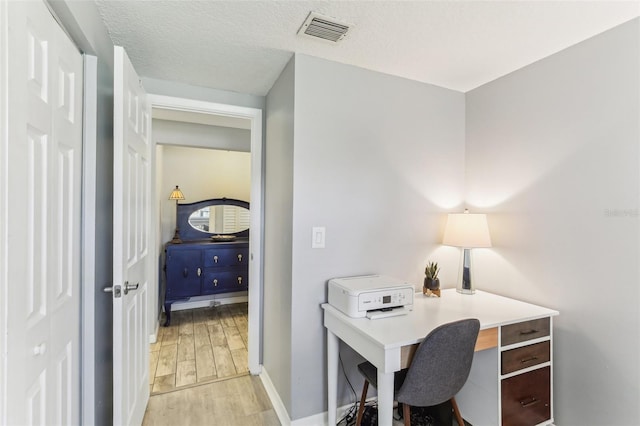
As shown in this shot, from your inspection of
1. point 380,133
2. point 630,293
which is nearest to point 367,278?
point 380,133

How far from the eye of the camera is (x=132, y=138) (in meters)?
1.60

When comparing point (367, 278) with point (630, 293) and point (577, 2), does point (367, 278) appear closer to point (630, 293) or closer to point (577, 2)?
point (630, 293)

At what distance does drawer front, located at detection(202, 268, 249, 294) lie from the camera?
3736mm

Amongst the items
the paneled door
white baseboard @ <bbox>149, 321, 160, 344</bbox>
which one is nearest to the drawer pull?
the paneled door

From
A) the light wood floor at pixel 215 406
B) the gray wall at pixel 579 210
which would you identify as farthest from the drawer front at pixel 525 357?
the light wood floor at pixel 215 406

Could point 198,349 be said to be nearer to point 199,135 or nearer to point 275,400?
point 275,400

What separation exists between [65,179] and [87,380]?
0.86 metres

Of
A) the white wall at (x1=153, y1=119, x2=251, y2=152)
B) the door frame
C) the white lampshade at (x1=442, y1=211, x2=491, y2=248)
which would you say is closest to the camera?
the white lampshade at (x1=442, y1=211, x2=491, y2=248)

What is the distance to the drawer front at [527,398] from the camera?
5.32 ft

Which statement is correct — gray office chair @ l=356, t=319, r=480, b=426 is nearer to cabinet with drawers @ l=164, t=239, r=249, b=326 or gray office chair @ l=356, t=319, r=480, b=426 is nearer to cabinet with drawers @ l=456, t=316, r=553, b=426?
cabinet with drawers @ l=456, t=316, r=553, b=426

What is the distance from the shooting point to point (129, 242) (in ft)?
5.09

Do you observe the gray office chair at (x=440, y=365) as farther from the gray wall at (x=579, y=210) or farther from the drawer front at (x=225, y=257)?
the drawer front at (x=225, y=257)

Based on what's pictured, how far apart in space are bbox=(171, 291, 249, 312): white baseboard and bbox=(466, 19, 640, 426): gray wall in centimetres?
327

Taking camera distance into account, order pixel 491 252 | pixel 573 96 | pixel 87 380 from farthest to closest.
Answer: pixel 491 252, pixel 573 96, pixel 87 380
